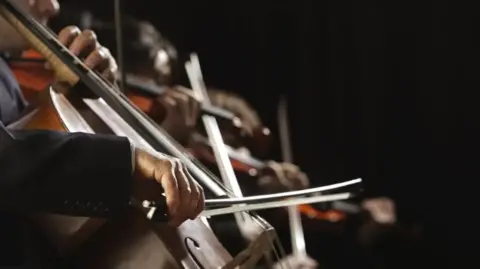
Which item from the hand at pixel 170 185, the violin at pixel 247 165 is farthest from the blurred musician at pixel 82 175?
the violin at pixel 247 165

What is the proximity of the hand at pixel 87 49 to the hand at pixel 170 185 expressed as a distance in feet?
1.08

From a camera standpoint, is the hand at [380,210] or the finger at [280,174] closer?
the finger at [280,174]

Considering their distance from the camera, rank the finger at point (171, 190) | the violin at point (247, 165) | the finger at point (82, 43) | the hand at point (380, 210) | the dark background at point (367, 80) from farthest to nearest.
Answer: the dark background at point (367, 80) < the hand at point (380, 210) < the violin at point (247, 165) < the finger at point (82, 43) < the finger at point (171, 190)

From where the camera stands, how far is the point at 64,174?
83cm

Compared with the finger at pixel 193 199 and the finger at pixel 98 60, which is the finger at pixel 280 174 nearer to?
the finger at pixel 98 60

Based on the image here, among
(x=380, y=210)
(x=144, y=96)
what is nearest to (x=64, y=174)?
(x=144, y=96)

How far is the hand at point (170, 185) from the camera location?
81 centimetres

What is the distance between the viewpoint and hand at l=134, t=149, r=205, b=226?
813 mm

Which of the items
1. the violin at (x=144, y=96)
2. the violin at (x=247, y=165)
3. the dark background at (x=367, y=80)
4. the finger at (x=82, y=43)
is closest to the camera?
the finger at (x=82, y=43)

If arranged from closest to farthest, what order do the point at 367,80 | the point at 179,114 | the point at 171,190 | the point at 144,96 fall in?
the point at 171,190 → the point at 179,114 → the point at 144,96 → the point at 367,80

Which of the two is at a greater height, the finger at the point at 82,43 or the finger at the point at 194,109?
the finger at the point at 194,109

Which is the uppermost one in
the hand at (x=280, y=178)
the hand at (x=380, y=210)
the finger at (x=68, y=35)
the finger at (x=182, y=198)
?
the hand at (x=380, y=210)

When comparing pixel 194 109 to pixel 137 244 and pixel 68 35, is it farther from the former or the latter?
pixel 137 244

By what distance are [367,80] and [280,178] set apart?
2.23 ft
